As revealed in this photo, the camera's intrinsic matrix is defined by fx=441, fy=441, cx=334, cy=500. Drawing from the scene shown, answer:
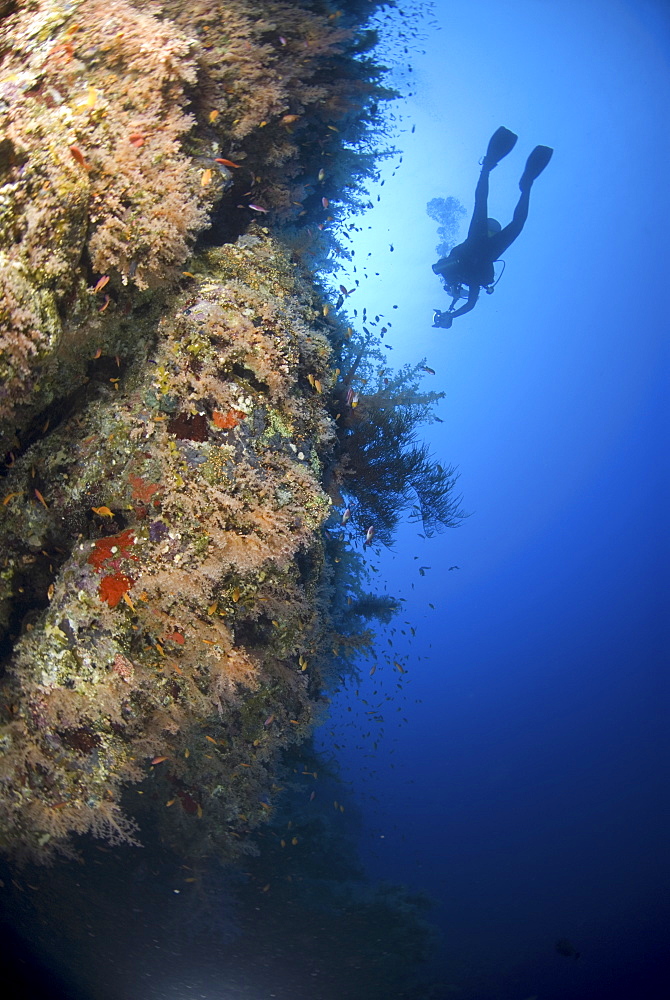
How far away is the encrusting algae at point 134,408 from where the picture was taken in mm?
3262

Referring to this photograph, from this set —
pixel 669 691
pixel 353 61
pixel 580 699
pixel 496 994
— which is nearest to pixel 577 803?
pixel 580 699

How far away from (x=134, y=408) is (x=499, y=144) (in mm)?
12416

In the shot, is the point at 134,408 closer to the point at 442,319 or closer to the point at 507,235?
the point at 442,319

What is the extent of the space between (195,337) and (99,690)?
9.87 ft

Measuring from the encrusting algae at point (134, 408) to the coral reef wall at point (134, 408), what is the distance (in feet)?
0.06

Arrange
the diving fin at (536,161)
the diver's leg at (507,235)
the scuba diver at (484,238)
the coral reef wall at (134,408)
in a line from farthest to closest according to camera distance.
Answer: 1. the diving fin at (536,161)
2. the scuba diver at (484,238)
3. the diver's leg at (507,235)
4. the coral reef wall at (134,408)

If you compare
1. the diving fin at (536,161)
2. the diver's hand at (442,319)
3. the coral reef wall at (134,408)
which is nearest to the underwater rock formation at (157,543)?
the coral reef wall at (134,408)

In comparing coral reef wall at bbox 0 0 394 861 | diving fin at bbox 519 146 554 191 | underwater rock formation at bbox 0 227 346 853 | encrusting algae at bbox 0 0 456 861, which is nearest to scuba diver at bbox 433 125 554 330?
diving fin at bbox 519 146 554 191

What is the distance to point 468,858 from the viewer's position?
85.3 ft

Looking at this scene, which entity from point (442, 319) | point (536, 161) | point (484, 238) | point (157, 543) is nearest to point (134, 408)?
point (157, 543)

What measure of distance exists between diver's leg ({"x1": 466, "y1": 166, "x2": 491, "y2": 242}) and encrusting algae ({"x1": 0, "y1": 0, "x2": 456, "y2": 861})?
798cm

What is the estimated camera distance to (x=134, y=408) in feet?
12.3

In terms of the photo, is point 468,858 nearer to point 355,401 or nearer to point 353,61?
point 355,401

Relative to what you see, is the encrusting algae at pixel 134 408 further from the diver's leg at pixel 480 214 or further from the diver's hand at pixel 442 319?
the diver's leg at pixel 480 214
